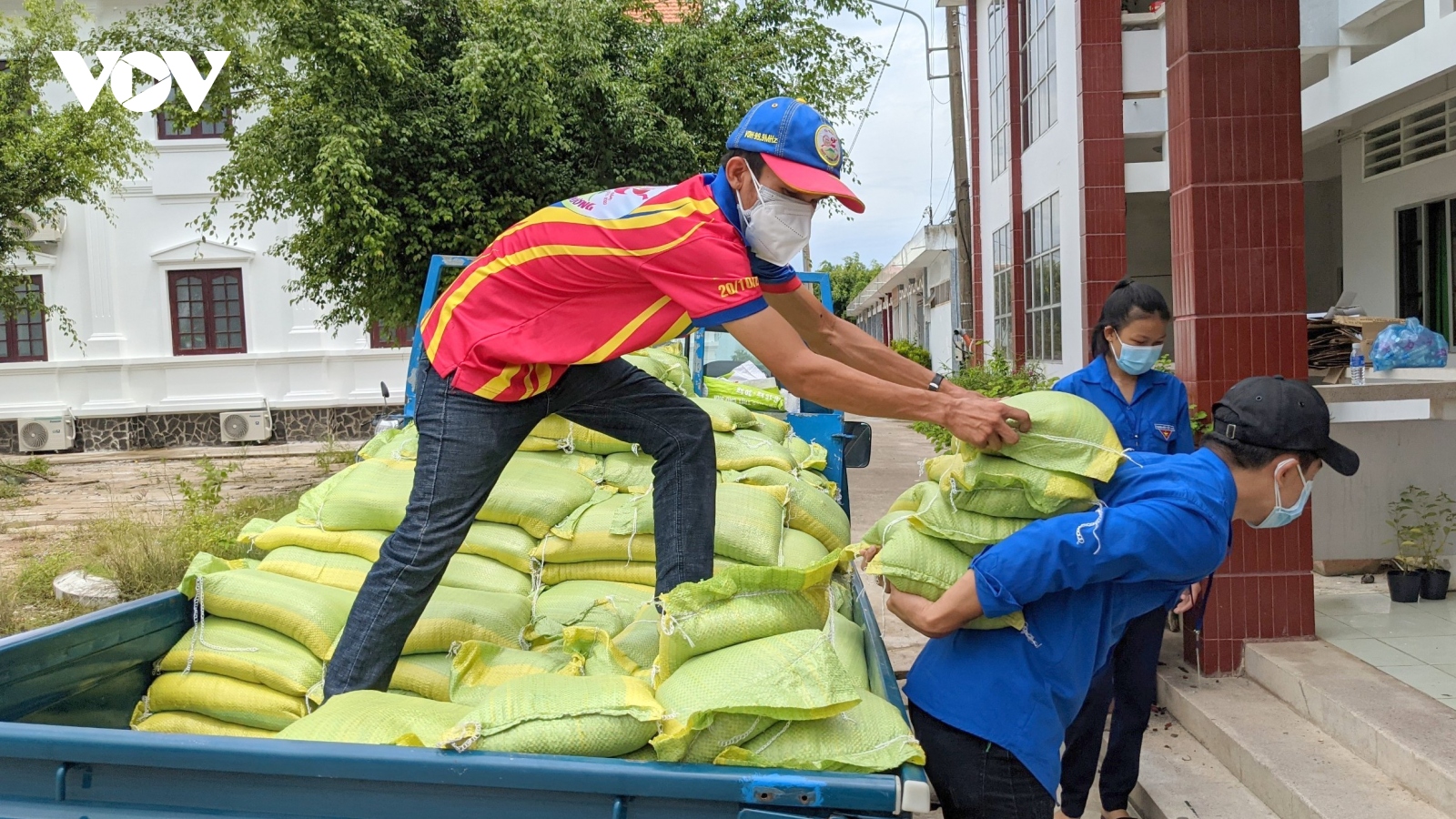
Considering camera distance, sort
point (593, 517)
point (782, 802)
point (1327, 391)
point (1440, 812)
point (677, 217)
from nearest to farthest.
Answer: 1. point (782, 802)
2. point (677, 217)
3. point (1440, 812)
4. point (593, 517)
5. point (1327, 391)

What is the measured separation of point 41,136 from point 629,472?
1235 cm

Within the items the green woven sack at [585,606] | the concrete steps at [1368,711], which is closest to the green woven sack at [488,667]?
the green woven sack at [585,606]

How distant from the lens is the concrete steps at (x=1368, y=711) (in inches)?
127

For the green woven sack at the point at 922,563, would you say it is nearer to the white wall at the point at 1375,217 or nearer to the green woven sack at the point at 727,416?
the green woven sack at the point at 727,416

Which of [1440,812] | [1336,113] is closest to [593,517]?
[1440,812]

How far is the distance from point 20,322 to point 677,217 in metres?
20.3

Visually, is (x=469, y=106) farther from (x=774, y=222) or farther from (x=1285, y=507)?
(x=1285, y=507)

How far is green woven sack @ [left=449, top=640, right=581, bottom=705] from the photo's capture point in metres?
2.44

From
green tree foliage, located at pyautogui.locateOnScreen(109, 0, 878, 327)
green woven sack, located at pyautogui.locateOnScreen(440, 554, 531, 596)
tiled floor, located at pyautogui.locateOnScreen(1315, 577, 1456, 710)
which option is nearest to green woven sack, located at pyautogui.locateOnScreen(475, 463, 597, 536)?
green woven sack, located at pyautogui.locateOnScreen(440, 554, 531, 596)

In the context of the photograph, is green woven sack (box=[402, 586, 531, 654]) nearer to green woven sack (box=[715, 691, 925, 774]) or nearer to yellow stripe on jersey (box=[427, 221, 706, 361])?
yellow stripe on jersey (box=[427, 221, 706, 361])

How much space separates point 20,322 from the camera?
1873 cm

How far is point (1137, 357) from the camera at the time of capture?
3.40 m

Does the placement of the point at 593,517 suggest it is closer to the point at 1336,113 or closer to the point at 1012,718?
the point at 1012,718

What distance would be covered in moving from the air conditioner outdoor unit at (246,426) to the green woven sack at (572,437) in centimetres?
1570
